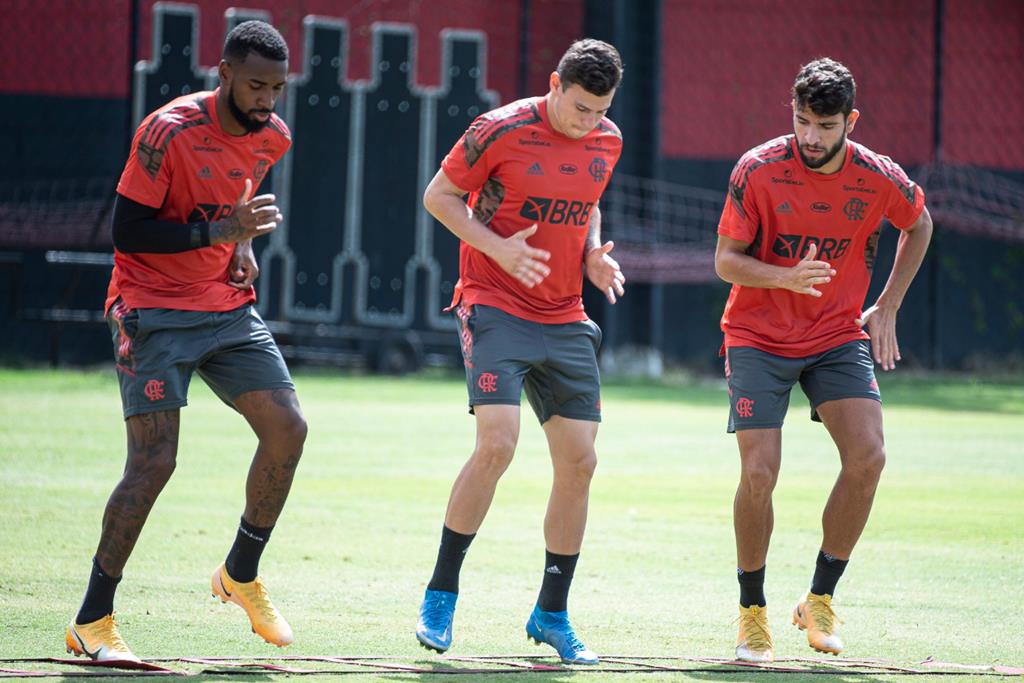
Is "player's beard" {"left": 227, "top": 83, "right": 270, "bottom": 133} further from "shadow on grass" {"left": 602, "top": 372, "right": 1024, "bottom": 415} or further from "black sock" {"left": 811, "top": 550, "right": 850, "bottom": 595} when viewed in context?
"shadow on grass" {"left": 602, "top": 372, "right": 1024, "bottom": 415}

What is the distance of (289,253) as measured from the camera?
62.5 feet

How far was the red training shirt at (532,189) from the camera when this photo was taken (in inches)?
219

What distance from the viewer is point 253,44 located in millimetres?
5191

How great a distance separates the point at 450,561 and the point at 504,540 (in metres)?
2.39

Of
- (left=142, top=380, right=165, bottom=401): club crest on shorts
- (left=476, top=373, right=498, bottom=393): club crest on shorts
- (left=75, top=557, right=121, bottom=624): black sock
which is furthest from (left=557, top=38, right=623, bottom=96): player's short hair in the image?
(left=75, top=557, right=121, bottom=624): black sock

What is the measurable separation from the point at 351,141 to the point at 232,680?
589 inches

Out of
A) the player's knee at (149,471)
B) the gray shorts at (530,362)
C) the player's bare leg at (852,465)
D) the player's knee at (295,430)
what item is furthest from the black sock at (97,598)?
the player's bare leg at (852,465)

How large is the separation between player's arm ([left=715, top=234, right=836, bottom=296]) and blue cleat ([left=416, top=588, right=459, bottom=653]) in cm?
156

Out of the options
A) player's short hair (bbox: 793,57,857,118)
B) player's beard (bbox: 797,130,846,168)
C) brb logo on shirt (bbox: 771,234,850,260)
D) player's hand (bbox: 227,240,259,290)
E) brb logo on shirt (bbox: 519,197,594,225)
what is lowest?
player's hand (bbox: 227,240,259,290)

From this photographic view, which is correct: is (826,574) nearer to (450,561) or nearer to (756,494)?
(756,494)

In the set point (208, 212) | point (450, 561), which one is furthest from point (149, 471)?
point (450, 561)

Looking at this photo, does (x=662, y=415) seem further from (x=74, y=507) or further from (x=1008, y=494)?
(x=74, y=507)

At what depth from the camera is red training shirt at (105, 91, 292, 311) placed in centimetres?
520

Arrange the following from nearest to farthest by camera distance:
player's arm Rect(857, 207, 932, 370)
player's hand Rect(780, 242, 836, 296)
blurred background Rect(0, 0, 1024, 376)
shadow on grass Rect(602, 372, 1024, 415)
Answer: player's hand Rect(780, 242, 836, 296)
player's arm Rect(857, 207, 932, 370)
shadow on grass Rect(602, 372, 1024, 415)
blurred background Rect(0, 0, 1024, 376)
